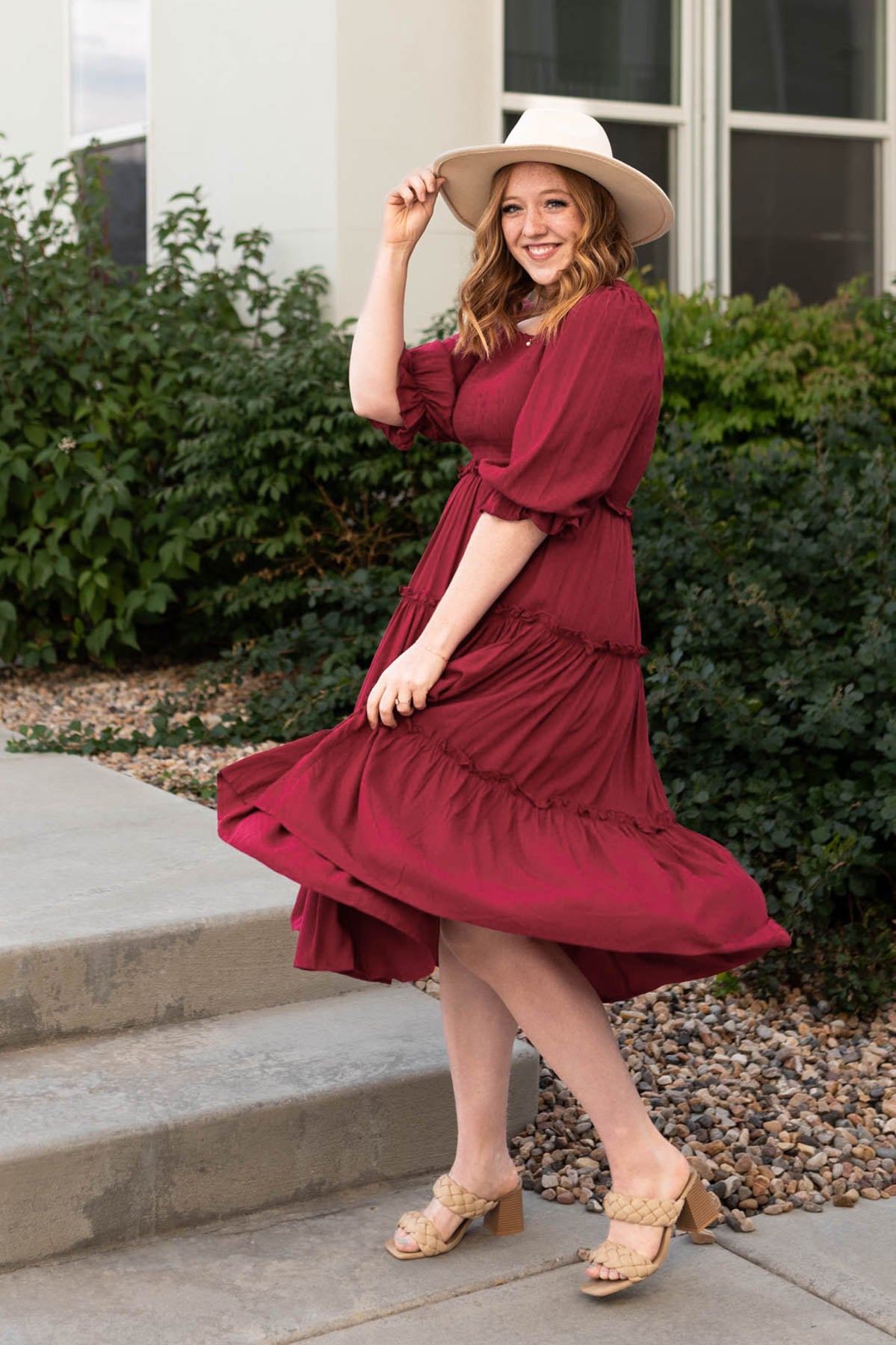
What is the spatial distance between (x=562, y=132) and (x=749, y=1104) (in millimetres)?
1873

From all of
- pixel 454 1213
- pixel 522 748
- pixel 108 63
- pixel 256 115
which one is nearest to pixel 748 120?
pixel 256 115

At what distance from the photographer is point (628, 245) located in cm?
246

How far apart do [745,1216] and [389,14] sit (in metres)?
5.01

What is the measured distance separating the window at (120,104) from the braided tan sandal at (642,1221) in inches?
237

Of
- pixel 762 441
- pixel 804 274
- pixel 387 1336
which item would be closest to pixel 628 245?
pixel 387 1336

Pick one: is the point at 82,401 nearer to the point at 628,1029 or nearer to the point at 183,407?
the point at 183,407

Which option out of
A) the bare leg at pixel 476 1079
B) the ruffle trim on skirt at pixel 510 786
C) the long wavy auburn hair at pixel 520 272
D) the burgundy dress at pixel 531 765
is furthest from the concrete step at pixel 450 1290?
the long wavy auburn hair at pixel 520 272

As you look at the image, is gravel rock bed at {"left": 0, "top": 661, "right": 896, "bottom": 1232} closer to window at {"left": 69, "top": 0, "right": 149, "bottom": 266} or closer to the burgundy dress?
the burgundy dress

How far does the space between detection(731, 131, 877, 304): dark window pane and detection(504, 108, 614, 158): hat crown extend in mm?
4927

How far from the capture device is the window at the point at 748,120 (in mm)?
6777

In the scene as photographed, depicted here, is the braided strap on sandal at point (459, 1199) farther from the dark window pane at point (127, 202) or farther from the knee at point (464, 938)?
the dark window pane at point (127, 202)

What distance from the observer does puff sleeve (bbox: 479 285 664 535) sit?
7.34 feet

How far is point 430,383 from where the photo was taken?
248 centimetres

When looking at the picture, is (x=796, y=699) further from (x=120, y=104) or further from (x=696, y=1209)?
(x=120, y=104)
